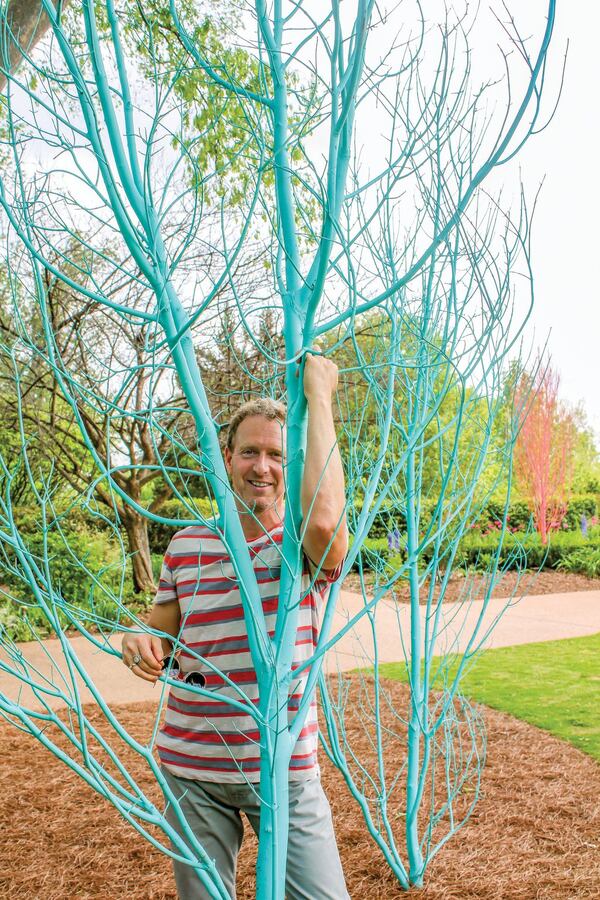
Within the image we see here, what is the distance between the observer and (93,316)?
29.8 feet

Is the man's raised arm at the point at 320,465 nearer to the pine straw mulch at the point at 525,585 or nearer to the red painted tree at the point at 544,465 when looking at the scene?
the pine straw mulch at the point at 525,585

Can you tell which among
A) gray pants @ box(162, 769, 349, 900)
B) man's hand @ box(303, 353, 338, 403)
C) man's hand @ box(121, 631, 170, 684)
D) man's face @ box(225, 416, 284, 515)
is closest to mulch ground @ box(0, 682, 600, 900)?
gray pants @ box(162, 769, 349, 900)

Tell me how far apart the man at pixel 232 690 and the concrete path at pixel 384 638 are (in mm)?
3223

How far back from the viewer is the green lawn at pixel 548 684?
213 inches

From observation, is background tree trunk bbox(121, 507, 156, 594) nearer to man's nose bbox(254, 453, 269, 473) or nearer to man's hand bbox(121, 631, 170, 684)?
man's nose bbox(254, 453, 269, 473)

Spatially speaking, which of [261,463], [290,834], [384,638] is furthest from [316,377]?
[384,638]

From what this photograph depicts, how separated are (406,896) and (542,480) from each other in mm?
12709

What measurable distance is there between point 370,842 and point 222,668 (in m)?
1.98

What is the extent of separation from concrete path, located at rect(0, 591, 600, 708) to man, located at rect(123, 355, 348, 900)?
3.22 metres

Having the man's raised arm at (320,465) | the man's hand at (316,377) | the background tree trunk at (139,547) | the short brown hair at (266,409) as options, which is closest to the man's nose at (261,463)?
the short brown hair at (266,409)

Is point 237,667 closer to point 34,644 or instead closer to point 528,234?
point 528,234

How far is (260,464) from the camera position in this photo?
2.22m

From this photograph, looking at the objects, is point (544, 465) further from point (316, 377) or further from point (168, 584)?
point (316, 377)

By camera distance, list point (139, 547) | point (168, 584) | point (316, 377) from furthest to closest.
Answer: point (139, 547), point (168, 584), point (316, 377)
